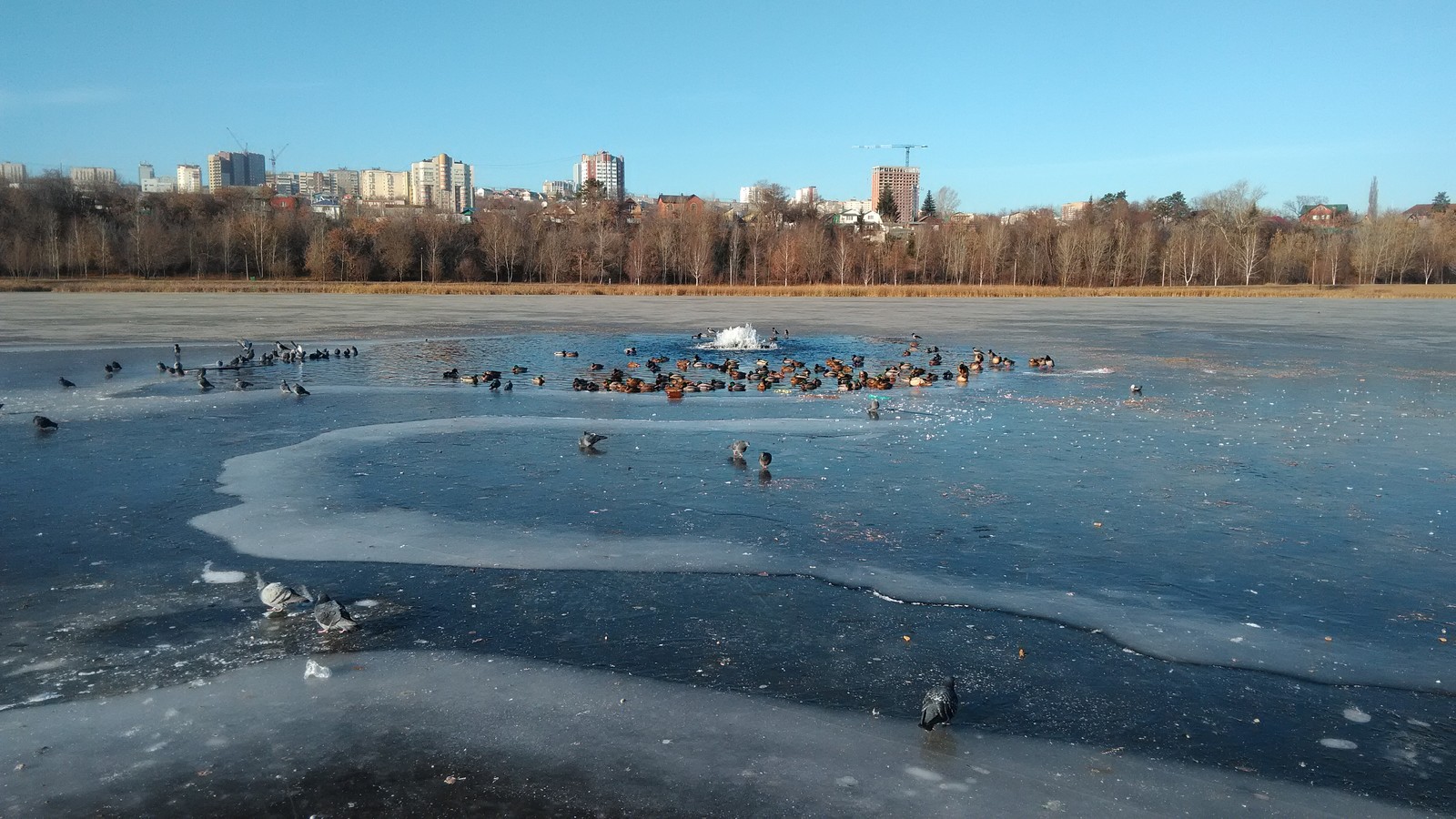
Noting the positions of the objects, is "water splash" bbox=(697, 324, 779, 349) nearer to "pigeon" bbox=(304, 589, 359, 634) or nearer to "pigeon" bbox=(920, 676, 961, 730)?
"pigeon" bbox=(304, 589, 359, 634)

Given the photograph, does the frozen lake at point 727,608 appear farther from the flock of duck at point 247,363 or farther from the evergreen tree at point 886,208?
the evergreen tree at point 886,208

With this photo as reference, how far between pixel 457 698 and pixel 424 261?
69.1 m

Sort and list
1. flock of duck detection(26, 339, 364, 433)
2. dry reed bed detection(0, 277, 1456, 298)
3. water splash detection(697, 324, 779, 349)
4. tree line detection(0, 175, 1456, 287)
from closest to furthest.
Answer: flock of duck detection(26, 339, 364, 433), water splash detection(697, 324, 779, 349), dry reed bed detection(0, 277, 1456, 298), tree line detection(0, 175, 1456, 287)

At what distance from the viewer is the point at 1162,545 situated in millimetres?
7902

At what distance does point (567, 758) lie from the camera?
4598 mm

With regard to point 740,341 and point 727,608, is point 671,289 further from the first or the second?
point 727,608

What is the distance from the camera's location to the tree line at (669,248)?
66.9 m

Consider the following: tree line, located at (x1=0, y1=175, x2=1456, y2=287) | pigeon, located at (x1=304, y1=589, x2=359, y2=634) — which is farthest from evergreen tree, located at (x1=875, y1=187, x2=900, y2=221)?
pigeon, located at (x1=304, y1=589, x2=359, y2=634)

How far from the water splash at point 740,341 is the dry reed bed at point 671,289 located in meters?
29.3

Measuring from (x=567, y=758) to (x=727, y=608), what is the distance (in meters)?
2.09

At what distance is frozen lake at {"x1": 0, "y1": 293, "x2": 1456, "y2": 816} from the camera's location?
4469mm

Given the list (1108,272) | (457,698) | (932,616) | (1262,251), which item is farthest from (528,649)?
(1262,251)

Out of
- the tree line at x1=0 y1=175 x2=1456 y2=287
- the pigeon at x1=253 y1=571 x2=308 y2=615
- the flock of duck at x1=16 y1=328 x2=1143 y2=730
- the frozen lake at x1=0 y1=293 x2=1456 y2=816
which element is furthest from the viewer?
the tree line at x1=0 y1=175 x2=1456 y2=287

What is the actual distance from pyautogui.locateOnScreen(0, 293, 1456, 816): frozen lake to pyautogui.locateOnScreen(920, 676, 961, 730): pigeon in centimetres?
6
